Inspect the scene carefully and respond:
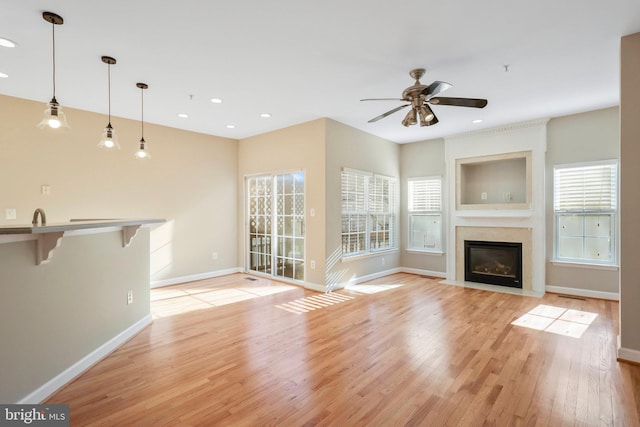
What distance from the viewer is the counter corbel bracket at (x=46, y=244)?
2.08m

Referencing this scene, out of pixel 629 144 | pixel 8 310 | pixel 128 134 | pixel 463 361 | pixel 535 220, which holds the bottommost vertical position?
pixel 463 361

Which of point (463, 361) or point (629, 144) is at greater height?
point (629, 144)

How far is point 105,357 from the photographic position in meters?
2.72

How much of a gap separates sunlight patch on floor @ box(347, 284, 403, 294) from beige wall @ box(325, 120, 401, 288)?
201 mm

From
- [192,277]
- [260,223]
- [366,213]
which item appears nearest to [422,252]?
[366,213]

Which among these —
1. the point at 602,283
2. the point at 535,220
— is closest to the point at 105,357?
the point at 535,220

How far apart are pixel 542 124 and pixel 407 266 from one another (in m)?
3.52

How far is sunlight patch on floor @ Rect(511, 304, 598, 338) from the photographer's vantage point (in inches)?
134

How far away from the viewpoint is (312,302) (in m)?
4.48

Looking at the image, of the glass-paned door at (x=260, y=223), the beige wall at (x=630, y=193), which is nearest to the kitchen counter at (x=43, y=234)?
the glass-paned door at (x=260, y=223)

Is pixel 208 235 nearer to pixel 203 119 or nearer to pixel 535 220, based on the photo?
pixel 203 119

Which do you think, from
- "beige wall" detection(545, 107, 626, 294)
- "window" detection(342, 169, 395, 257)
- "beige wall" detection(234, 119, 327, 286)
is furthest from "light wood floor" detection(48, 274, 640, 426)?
"window" detection(342, 169, 395, 257)

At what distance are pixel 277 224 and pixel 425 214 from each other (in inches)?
120

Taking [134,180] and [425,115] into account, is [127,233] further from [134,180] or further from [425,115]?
[425,115]
